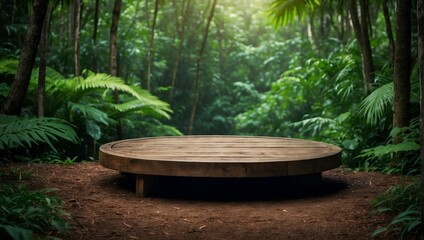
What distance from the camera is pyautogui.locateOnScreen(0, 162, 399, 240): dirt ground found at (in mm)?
2951

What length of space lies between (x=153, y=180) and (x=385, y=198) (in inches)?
71.7

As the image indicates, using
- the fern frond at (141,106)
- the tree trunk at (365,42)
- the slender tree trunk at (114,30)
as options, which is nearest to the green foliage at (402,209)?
the tree trunk at (365,42)

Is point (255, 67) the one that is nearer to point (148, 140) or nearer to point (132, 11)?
point (132, 11)

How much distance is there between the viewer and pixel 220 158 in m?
3.86

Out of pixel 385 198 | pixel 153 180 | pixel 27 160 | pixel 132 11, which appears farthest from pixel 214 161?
pixel 132 11

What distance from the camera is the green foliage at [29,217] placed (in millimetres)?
2482

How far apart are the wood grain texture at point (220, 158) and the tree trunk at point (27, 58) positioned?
1093 mm

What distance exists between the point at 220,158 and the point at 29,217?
5.31 feet

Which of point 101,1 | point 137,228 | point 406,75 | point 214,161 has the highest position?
point 101,1

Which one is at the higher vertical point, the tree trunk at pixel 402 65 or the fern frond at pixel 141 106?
the tree trunk at pixel 402 65

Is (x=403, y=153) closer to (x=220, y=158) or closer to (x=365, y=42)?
(x=365, y=42)

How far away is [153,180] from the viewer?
4.01m

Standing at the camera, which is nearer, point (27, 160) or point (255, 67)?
point (27, 160)

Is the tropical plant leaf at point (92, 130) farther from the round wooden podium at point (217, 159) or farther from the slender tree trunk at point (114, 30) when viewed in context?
the round wooden podium at point (217, 159)
